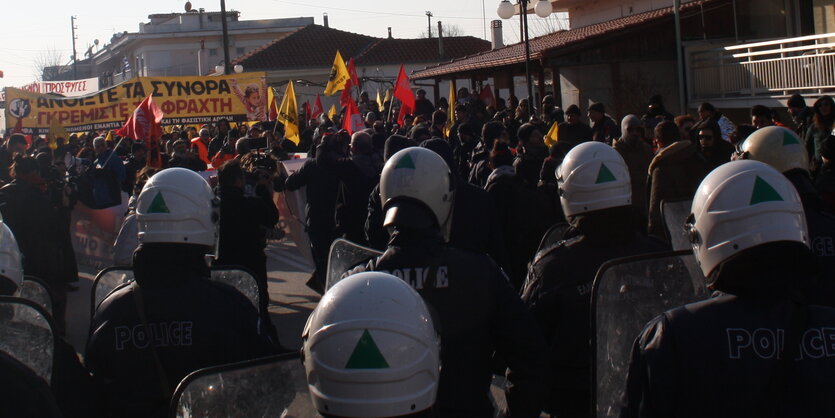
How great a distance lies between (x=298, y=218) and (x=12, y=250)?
9.64 m

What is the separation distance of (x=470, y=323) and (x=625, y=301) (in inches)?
19.7

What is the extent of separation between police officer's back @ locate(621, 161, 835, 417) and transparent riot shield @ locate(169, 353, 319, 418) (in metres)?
0.83

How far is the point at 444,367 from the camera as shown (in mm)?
3244

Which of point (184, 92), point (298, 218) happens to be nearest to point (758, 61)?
point (298, 218)

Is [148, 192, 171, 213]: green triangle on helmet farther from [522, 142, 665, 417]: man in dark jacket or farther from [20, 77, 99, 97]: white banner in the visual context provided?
[20, 77, 99, 97]: white banner

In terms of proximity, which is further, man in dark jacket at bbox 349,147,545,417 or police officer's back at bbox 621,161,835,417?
man in dark jacket at bbox 349,147,545,417

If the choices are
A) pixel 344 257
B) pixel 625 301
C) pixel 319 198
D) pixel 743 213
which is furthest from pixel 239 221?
pixel 743 213

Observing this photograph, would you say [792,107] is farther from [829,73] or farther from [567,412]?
[567,412]

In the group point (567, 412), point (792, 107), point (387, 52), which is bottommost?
point (567, 412)

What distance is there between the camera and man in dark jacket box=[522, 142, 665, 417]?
3.63 metres

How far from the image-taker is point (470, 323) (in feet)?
10.8

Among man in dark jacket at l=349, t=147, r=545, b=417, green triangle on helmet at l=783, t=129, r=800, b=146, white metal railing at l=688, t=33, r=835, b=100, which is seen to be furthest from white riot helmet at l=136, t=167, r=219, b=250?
white metal railing at l=688, t=33, r=835, b=100

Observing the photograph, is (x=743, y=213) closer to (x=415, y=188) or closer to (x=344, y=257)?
(x=415, y=188)

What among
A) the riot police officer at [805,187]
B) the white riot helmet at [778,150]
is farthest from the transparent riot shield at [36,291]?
the white riot helmet at [778,150]
